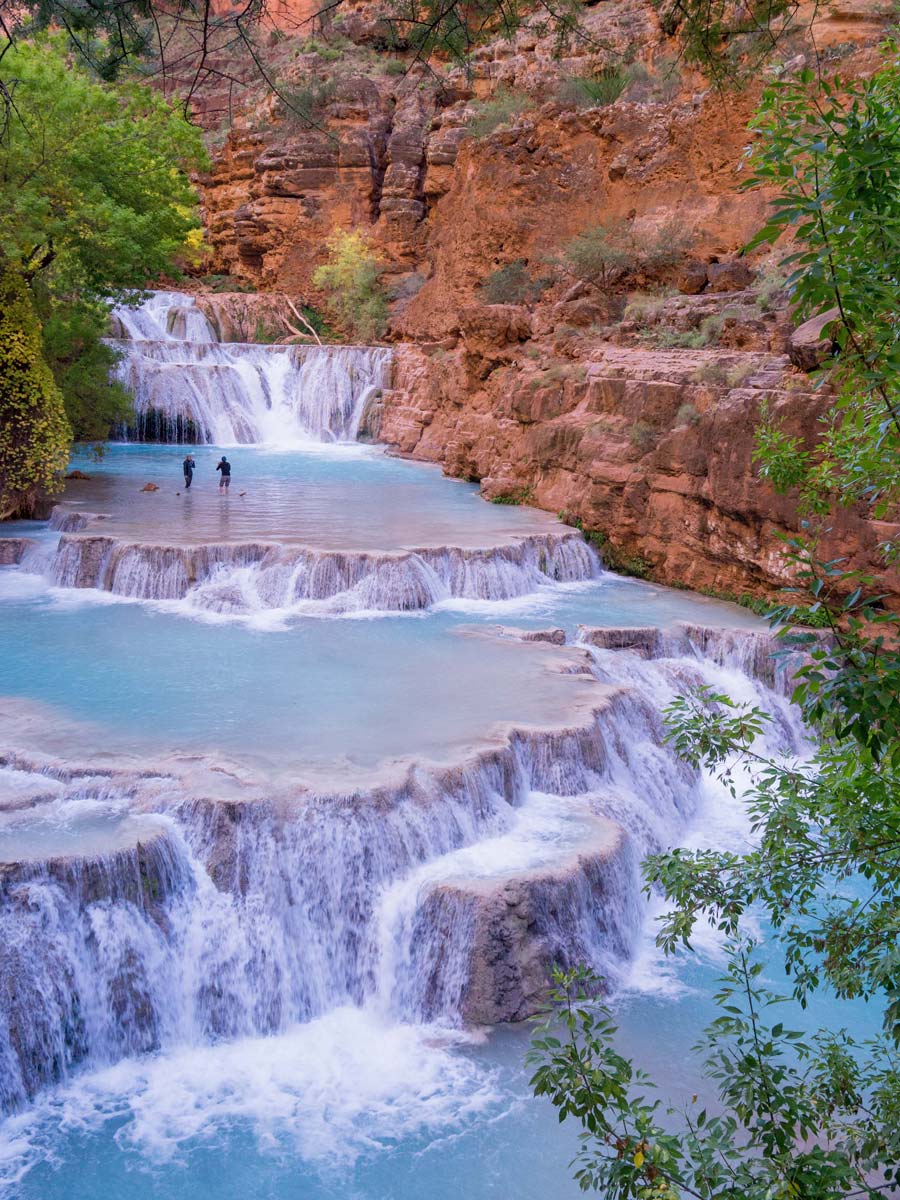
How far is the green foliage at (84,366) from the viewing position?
17438 millimetres

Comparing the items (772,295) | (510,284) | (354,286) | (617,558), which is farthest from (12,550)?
(354,286)

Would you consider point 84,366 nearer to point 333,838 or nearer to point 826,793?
point 333,838

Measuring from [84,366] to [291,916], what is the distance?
13.9 metres

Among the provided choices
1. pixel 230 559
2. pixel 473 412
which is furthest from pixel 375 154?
pixel 230 559

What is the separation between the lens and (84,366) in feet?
61.3

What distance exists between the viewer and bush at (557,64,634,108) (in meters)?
25.2

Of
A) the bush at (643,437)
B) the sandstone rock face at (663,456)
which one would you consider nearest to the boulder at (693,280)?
the sandstone rock face at (663,456)

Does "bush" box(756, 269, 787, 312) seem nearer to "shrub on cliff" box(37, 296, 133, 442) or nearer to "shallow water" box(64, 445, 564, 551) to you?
"shallow water" box(64, 445, 564, 551)

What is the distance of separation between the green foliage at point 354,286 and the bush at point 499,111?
220 inches

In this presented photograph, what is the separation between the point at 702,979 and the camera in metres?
7.54

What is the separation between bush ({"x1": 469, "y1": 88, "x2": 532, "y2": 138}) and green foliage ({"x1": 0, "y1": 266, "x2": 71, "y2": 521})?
50.9 ft

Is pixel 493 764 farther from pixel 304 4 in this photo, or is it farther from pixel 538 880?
pixel 304 4

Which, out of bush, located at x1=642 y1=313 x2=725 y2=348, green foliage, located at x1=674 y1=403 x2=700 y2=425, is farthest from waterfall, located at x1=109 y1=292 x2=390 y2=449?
green foliage, located at x1=674 y1=403 x2=700 y2=425

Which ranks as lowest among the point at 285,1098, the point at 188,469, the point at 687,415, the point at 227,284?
the point at 285,1098
